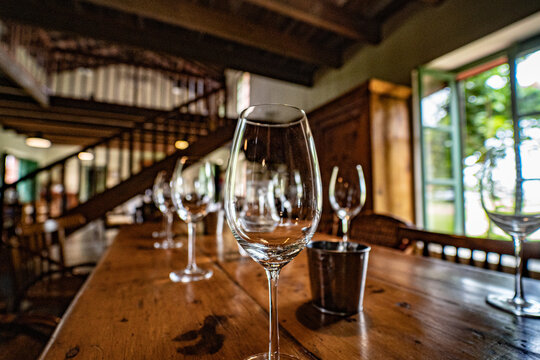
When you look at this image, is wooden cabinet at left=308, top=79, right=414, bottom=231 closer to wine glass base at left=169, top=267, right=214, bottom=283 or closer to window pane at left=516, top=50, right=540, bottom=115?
window pane at left=516, top=50, right=540, bottom=115

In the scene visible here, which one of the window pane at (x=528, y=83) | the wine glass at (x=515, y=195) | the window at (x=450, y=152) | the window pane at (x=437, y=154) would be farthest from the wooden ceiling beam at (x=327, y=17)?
the wine glass at (x=515, y=195)

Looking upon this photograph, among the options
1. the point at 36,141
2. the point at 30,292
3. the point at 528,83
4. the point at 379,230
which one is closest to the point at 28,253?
the point at 30,292

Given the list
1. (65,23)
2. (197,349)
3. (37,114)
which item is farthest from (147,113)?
(197,349)

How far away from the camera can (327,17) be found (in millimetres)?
3025

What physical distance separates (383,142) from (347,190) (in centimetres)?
213

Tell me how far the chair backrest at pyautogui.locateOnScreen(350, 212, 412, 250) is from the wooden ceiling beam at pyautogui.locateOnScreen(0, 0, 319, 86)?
3.26 metres

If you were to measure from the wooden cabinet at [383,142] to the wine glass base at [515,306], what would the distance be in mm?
1964

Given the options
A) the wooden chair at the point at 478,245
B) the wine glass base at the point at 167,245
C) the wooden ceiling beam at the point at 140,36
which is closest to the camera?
the wooden chair at the point at 478,245

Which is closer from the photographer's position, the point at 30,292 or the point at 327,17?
the point at 30,292

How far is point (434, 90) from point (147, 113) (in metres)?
5.71

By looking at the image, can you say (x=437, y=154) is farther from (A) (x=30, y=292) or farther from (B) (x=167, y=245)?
(A) (x=30, y=292)

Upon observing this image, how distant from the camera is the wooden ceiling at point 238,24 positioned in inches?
117

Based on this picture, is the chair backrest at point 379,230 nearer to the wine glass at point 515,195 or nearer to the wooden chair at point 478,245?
the wooden chair at point 478,245

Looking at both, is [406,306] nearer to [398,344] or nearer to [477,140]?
[398,344]
